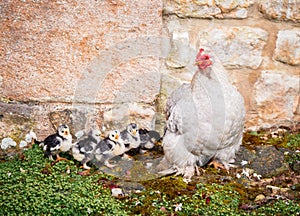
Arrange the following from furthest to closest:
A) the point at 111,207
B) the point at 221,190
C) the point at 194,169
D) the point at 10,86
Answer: the point at 10,86 < the point at 194,169 < the point at 221,190 < the point at 111,207

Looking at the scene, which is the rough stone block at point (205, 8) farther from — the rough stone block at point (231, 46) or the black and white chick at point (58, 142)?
the black and white chick at point (58, 142)

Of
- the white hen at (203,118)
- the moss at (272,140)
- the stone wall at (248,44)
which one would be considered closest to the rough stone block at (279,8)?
the stone wall at (248,44)

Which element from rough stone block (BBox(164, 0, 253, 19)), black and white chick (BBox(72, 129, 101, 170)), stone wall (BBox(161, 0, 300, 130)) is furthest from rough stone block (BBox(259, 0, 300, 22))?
black and white chick (BBox(72, 129, 101, 170))

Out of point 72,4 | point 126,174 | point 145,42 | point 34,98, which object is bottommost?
point 126,174

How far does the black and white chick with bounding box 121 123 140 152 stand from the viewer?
4555 millimetres

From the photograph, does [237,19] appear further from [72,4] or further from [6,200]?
[6,200]

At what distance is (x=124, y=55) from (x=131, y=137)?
2.52ft

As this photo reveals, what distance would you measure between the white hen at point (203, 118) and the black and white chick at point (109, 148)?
46 centimetres

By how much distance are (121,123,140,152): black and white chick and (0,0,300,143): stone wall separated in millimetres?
296

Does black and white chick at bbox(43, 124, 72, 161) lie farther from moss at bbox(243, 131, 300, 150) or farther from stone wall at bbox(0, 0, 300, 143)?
moss at bbox(243, 131, 300, 150)

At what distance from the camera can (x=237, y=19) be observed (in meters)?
4.67

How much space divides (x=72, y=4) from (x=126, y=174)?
1581mm

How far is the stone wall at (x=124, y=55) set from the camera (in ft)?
14.6

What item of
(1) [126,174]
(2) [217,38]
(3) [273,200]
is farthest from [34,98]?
(3) [273,200]
